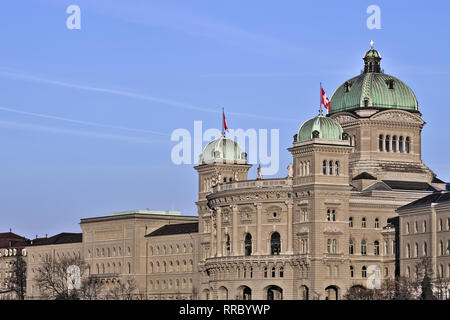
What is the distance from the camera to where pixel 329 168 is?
196250 millimetres

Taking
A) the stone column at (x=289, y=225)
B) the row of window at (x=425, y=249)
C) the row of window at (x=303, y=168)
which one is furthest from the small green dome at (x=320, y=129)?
the row of window at (x=425, y=249)

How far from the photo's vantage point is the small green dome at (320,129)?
644 ft

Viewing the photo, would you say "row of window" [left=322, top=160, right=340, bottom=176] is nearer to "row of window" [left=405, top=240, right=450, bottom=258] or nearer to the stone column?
the stone column

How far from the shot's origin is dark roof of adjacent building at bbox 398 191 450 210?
186m

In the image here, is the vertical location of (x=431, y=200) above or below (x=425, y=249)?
above

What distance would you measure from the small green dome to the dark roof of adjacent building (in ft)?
47.3

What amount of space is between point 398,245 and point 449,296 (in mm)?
23032

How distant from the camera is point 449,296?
177375 millimetres

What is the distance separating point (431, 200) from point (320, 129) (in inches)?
762

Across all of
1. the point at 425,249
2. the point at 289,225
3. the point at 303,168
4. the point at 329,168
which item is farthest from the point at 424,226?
the point at 289,225

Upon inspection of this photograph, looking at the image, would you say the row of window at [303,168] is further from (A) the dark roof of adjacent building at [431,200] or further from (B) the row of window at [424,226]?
(B) the row of window at [424,226]

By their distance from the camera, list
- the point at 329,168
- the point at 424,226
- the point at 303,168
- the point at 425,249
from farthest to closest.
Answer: the point at 303,168 → the point at 329,168 → the point at 424,226 → the point at 425,249

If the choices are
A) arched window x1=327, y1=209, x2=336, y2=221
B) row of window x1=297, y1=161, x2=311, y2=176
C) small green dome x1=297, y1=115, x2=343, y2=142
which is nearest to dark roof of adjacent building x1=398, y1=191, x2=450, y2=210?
arched window x1=327, y1=209, x2=336, y2=221

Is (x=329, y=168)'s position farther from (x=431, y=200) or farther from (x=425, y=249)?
(x=425, y=249)
